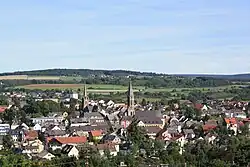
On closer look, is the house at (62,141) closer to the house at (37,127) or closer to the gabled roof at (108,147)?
the gabled roof at (108,147)

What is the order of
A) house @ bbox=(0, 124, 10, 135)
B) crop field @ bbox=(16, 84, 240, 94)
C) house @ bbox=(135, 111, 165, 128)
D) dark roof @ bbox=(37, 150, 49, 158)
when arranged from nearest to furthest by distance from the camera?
dark roof @ bbox=(37, 150, 49, 158), house @ bbox=(0, 124, 10, 135), house @ bbox=(135, 111, 165, 128), crop field @ bbox=(16, 84, 240, 94)

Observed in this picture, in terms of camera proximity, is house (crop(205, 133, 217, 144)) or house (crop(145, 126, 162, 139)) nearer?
house (crop(205, 133, 217, 144))

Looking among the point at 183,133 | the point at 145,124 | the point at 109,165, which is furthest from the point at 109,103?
the point at 109,165

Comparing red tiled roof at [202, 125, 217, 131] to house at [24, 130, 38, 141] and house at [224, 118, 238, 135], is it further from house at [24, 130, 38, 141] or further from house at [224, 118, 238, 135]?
house at [24, 130, 38, 141]

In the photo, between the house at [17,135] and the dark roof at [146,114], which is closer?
the house at [17,135]

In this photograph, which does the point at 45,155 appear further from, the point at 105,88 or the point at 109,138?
the point at 105,88

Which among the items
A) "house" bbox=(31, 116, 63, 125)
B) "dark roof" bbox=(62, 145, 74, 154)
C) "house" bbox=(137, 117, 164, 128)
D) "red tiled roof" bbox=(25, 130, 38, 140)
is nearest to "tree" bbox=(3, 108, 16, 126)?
"house" bbox=(31, 116, 63, 125)

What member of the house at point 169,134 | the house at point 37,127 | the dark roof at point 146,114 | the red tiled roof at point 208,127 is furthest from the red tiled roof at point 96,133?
the red tiled roof at point 208,127

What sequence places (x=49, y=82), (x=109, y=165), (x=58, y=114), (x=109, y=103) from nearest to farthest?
(x=109, y=165) < (x=58, y=114) < (x=109, y=103) < (x=49, y=82)

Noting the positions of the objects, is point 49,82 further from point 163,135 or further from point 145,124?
point 163,135
